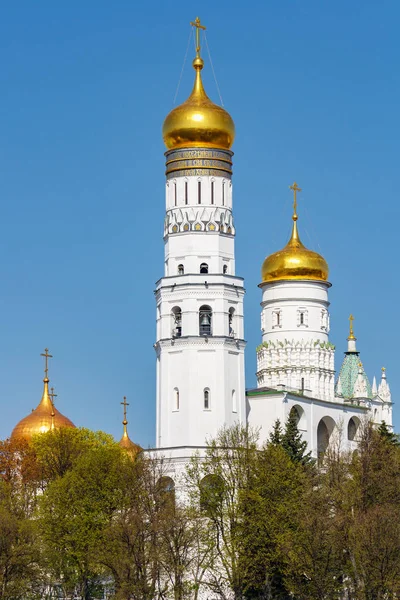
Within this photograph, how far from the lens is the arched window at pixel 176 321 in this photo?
228ft

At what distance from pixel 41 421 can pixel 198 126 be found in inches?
685

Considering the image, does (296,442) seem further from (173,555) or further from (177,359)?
(173,555)

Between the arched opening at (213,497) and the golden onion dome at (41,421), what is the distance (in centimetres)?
1907

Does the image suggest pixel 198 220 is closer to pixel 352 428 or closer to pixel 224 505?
pixel 224 505

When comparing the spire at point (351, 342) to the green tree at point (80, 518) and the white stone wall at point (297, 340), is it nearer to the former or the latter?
the white stone wall at point (297, 340)

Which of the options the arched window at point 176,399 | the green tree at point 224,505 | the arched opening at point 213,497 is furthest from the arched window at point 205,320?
the arched opening at point 213,497

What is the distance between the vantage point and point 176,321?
229ft

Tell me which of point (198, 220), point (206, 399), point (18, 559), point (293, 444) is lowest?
point (18, 559)

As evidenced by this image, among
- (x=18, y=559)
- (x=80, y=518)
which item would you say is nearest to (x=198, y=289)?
(x=80, y=518)

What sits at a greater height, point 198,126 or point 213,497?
point 198,126

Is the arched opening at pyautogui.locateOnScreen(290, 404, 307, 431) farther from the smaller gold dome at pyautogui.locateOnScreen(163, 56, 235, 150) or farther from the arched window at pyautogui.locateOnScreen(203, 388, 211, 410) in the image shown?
the smaller gold dome at pyautogui.locateOnScreen(163, 56, 235, 150)

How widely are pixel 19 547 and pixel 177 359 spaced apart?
13.6m

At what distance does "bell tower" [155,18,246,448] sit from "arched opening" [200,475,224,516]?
24.3ft

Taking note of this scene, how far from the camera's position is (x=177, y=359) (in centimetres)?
6881
